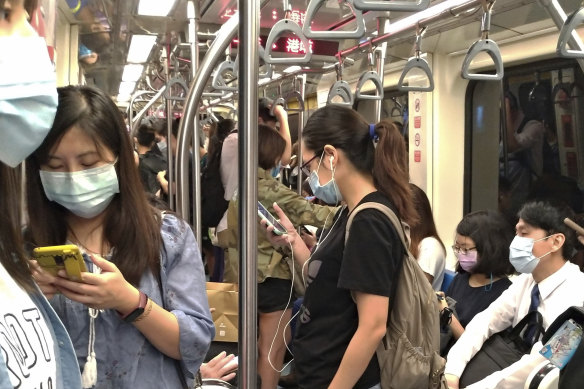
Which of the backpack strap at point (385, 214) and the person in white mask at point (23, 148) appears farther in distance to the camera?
the backpack strap at point (385, 214)

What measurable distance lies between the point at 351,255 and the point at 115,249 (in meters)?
0.80

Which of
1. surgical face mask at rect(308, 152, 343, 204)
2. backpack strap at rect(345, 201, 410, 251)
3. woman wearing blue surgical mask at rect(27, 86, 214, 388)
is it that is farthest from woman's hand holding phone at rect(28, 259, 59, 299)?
surgical face mask at rect(308, 152, 343, 204)

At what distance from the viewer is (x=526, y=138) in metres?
5.56

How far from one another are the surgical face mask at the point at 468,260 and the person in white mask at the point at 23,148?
2.85m

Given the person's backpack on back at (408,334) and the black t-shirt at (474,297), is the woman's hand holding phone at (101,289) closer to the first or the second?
the person's backpack on back at (408,334)

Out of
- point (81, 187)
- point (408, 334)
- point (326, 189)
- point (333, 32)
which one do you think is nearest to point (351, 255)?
point (408, 334)

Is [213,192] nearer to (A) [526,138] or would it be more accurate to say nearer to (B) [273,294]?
(B) [273,294]

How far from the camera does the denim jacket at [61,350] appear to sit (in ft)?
3.27

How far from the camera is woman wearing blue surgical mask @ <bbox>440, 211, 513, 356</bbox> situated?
3.46 meters

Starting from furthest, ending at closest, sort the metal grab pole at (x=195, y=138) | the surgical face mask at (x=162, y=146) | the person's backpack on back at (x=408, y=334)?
the surgical face mask at (x=162, y=146)
the metal grab pole at (x=195, y=138)
the person's backpack on back at (x=408, y=334)

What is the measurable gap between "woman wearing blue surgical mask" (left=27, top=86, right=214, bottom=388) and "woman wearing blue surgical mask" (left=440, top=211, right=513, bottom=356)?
224cm

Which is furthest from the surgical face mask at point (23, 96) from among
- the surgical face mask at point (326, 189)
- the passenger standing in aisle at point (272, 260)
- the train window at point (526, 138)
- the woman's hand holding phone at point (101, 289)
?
the train window at point (526, 138)

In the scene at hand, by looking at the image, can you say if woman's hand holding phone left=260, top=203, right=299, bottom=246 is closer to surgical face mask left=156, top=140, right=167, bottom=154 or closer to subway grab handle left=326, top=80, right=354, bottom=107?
subway grab handle left=326, top=80, right=354, bottom=107

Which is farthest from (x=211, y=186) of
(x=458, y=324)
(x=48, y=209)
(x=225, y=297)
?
(x=48, y=209)
